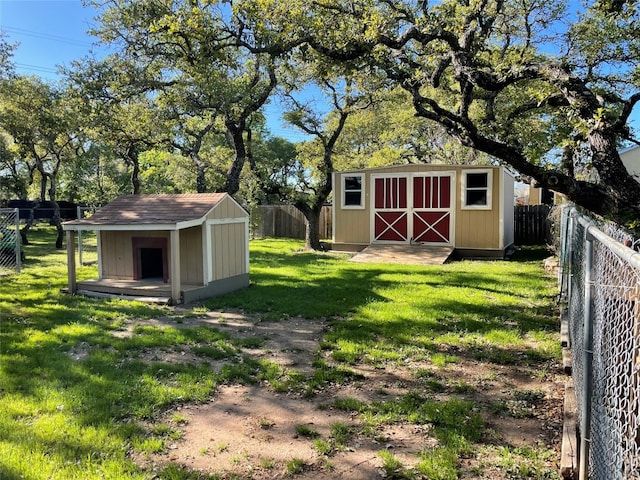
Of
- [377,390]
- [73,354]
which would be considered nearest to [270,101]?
[73,354]

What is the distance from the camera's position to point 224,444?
10.4ft

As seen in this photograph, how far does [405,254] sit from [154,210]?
7104 millimetres

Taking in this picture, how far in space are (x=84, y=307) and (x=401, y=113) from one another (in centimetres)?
1671

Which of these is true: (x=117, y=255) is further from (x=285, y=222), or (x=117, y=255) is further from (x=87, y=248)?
(x=285, y=222)

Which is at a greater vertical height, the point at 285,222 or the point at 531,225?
the point at 285,222

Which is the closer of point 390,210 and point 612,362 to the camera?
point 612,362

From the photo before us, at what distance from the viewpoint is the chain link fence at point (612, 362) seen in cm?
161

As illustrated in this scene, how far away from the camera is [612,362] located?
6.65 ft

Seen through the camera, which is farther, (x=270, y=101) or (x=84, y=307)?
(x=270, y=101)

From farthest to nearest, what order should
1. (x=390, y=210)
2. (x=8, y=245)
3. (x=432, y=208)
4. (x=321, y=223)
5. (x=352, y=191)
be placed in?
(x=321, y=223), (x=352, y=191), (x=390, y=210), (x=432, y=208), (x=8, y=245)

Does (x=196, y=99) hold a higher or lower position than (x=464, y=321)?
higher

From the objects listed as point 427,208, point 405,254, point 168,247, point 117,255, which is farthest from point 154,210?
point 427,208

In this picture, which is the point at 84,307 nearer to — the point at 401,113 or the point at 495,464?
the point at 495,464

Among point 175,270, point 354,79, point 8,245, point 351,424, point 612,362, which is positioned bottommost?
point 351,424
